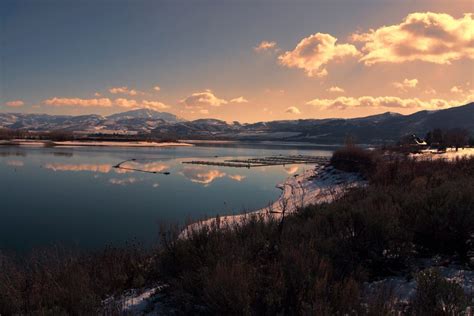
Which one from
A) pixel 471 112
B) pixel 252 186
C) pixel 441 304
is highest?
pixel 471 112

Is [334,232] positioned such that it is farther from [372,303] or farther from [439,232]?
[372,303]

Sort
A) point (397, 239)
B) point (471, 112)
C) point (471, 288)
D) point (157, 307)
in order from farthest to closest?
point (471, 112) → point (397, 239) → point (157, 307) → point (471, 288)

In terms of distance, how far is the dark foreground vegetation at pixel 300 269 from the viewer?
4.40m

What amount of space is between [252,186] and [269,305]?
30802 millimetres

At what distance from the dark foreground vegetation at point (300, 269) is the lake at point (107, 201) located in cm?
275

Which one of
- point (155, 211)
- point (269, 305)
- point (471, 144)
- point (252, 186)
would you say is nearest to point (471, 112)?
point (471, 144)

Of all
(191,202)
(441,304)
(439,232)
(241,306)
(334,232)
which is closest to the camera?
(441,304)

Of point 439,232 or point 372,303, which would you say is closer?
point 372,303

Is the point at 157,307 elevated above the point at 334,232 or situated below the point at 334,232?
below

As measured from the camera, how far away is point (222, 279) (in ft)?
15.2

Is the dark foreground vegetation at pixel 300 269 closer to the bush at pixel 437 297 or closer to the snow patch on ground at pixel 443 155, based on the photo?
the bush at pixel 437 297

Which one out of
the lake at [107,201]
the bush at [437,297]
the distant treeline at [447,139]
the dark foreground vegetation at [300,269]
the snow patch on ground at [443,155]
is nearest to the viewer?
the bush at [437,297]

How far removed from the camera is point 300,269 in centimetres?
490

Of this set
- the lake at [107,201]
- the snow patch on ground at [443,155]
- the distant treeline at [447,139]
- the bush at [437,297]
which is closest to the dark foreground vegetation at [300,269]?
the bush at [437,297]
